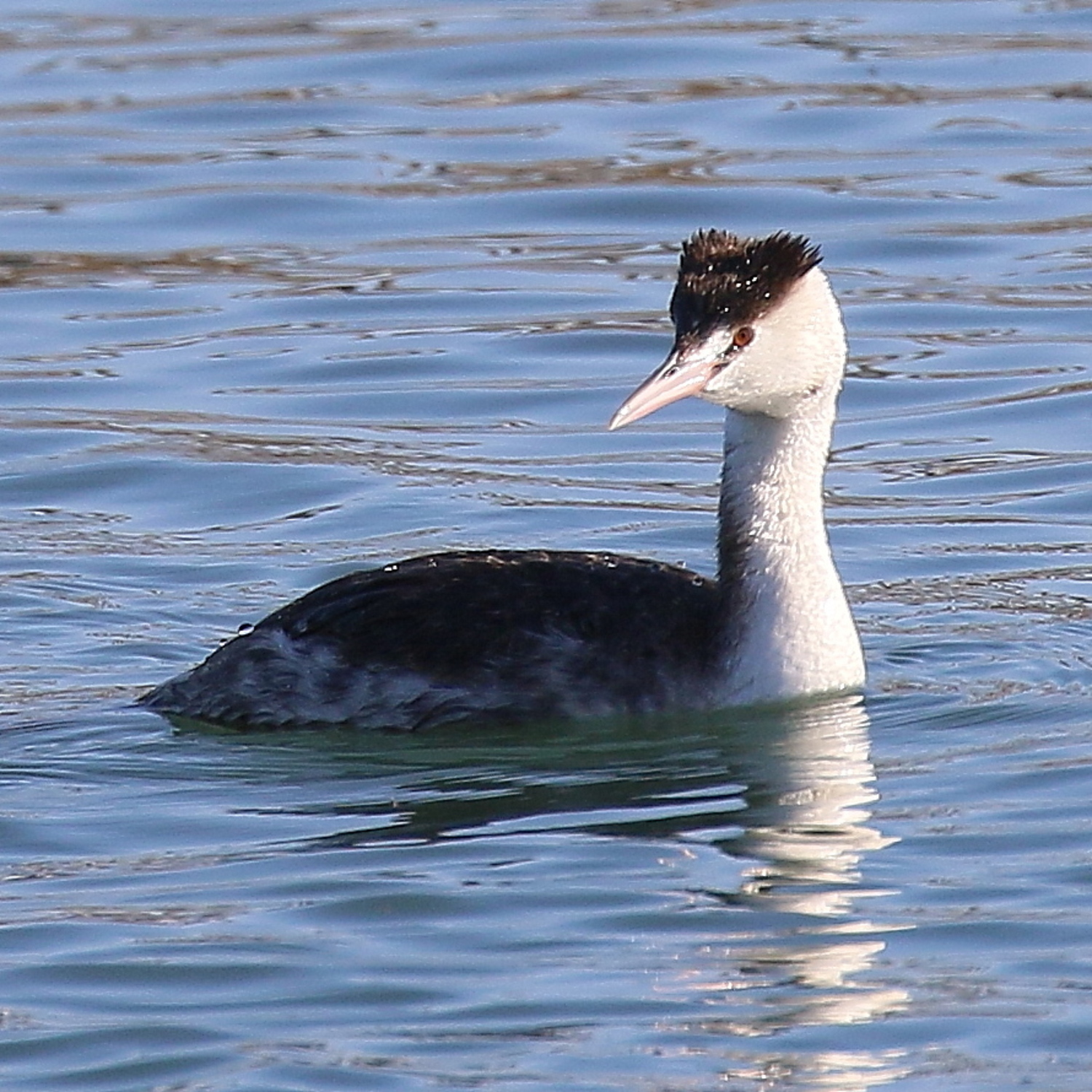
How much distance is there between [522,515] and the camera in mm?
13094

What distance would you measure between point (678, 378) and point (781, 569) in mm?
778

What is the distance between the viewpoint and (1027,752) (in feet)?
32.7

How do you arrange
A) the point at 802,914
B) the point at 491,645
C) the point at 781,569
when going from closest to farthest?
the point at 802,914, the point at 491,645, the point at 781,569

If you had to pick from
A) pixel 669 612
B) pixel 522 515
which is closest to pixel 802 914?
pixel 669 612

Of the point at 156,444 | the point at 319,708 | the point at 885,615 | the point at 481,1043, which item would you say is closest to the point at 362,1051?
the point at 481,1043

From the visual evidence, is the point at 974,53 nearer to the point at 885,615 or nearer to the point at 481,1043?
the point at 885,615

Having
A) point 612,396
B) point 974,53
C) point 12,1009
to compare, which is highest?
point 974,53

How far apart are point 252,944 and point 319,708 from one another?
2.14 m

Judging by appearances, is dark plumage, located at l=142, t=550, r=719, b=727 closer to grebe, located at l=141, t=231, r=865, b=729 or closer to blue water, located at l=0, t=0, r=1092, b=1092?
grebe, located at l=141, t=231, r=865, b=729

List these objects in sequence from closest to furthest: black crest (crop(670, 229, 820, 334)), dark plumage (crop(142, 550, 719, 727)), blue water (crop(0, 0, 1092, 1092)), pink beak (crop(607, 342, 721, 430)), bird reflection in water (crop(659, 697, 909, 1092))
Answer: bird reflection in water (crop(659, 697, 909, 1092))
blue water (crop(0, 0, 1092, 1092))
pink beak (crop(607, 342, 721, 430))
black crest (crop(670, 229, 820, 334))
dark plumage (crop(142, 550, 719, 727))

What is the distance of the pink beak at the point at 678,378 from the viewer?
9859mm

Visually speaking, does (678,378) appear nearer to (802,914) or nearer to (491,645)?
(491,645)

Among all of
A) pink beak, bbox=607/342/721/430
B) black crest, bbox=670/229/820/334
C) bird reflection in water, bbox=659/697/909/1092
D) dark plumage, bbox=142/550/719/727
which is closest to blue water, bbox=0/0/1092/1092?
bird reflection in water, bbox=659/697/909/1092

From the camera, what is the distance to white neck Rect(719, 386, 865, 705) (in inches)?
401
